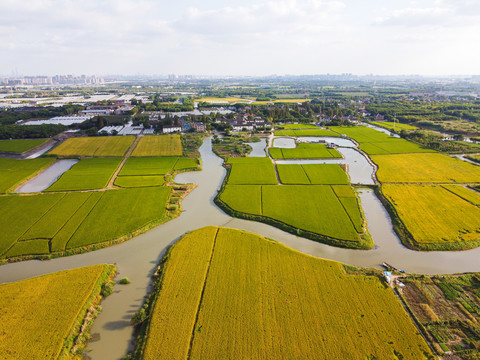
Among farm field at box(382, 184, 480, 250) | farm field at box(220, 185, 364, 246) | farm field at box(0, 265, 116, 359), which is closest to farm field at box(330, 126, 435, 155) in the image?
farm field at box(382, 184, 480, 250)

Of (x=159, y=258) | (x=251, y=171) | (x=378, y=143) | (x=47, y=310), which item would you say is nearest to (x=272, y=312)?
(x=159, y=258)

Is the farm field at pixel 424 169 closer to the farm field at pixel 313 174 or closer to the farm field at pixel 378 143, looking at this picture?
the farm field at pixel 378 143

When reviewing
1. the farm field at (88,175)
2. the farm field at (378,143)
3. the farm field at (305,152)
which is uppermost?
the farm field at (378,143)

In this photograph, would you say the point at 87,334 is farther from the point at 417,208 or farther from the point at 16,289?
the point at 417,208

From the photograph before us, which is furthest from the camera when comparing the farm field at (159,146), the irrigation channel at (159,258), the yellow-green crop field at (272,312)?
the farm field at (159,146)

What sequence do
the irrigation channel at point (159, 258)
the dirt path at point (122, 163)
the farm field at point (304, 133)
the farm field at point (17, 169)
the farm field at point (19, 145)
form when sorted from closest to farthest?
1. the irrigation channel at point (159, 258)
2. the farm field at point (17, 169)
3. the dirt path at point (122, 163)
4. the farm field at point (19, 145)
5. the farm field at point (304, 133)

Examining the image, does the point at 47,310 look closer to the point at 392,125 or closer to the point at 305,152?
the point at 305,152

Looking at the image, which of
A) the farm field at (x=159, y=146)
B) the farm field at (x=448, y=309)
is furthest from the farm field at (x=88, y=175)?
the farm field at (x=448, y=309)
